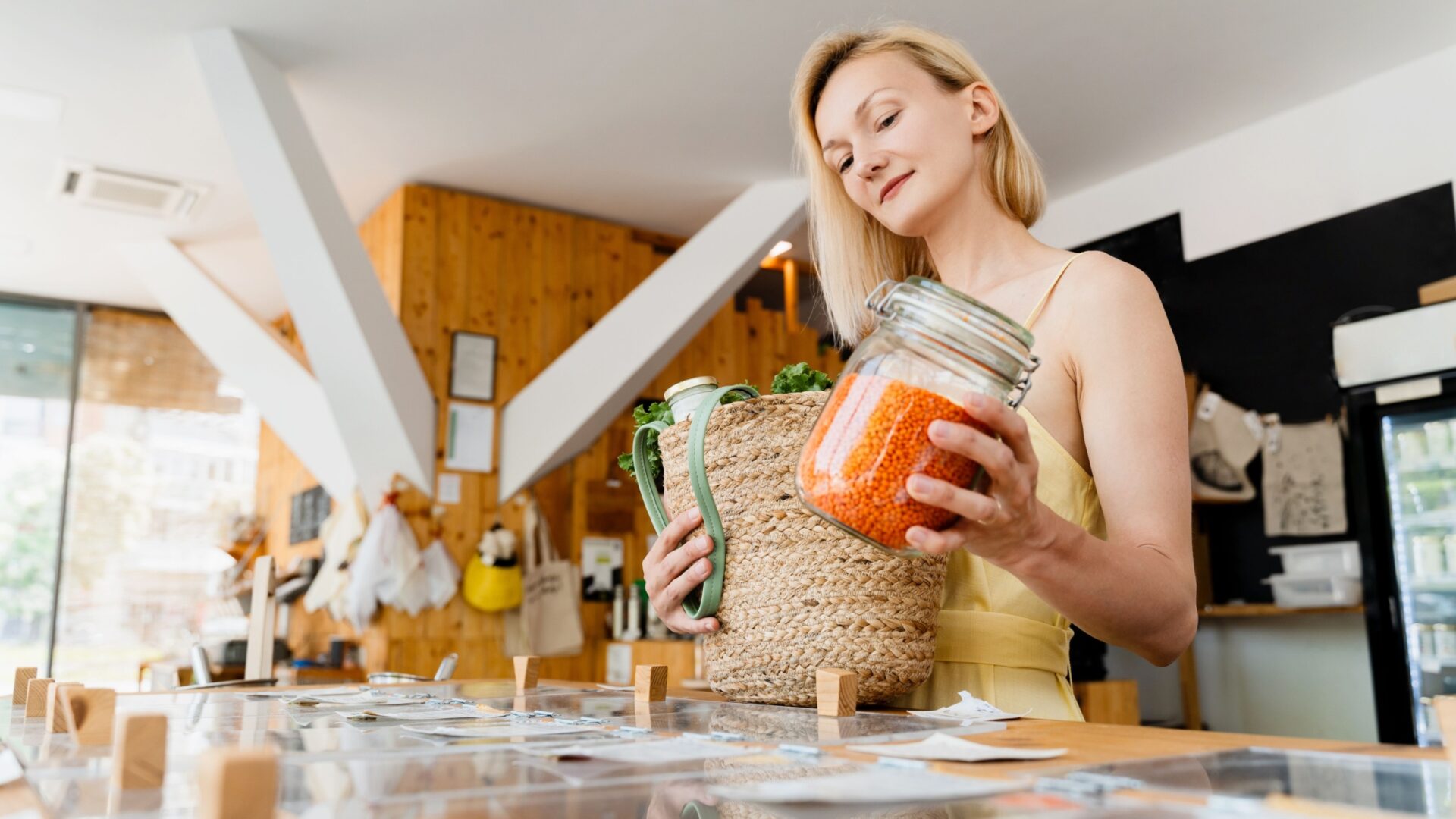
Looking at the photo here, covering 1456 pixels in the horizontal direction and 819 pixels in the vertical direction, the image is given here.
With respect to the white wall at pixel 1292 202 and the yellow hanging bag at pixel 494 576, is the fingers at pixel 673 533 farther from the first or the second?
the yellow hanging bag at pixel 494 576

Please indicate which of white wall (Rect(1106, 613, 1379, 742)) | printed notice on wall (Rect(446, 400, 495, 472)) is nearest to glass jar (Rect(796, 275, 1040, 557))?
white wall (Rect(1106, 613, 1379, 742))

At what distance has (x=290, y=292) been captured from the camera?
3.86 m

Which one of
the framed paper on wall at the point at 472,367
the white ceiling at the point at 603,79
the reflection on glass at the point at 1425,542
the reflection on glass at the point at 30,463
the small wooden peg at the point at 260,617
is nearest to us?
the small wooden peg at the point at 260,617

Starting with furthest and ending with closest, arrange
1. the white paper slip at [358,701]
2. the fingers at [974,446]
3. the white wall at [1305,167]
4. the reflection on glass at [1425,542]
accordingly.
Answer: the white wall at [1305,167]
the reflection on glass at [1425,542]
the white paper slip at [358,701]
the fingers at [974,446]

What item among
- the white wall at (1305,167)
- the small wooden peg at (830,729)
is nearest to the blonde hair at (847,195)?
the small wooden peg at (830,729)

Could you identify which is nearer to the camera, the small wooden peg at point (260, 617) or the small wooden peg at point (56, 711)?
the small wooden peg at point (56, 711)

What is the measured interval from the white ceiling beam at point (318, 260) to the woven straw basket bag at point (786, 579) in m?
3.18

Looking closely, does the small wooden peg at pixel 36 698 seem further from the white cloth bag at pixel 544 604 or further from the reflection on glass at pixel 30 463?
the reflection on glass at pixel 30 463

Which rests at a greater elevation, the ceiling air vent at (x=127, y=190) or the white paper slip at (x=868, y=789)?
the ceiling air vent at (x=127, y=190)

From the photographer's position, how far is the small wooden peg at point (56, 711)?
2.36 feet

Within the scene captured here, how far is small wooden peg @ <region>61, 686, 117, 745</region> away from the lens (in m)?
0.62

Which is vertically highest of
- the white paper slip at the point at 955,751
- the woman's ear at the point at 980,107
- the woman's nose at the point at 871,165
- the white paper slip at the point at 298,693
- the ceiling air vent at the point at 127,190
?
the ceiling air vent at the point at 127,190

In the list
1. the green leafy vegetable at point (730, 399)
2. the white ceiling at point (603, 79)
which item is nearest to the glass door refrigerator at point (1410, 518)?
the white ceiling at point (603, 79)

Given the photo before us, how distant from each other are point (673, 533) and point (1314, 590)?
139 inches
